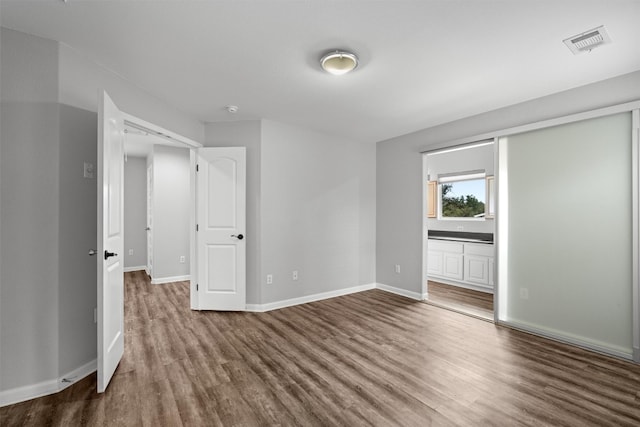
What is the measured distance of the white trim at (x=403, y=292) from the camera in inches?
173

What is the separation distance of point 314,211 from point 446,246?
2655 mm

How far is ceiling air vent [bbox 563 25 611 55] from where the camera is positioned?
201 centimetres

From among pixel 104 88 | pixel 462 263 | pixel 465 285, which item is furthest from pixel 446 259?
pixel 104 88

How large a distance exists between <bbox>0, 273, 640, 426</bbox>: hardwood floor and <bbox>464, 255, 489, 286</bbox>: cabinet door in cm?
143

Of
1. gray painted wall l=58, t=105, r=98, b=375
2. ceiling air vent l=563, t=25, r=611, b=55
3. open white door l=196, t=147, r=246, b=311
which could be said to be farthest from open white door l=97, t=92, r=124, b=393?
ceiling air vent l=563, t=25, r=611, b=55

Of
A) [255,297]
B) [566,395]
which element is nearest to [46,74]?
[255,297]

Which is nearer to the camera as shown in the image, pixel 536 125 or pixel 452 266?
pixel 536 125

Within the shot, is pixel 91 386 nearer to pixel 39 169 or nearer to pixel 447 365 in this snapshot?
pixel 39 169

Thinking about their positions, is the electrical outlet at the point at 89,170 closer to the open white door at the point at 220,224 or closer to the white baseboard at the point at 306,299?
the open white door at the point at 220,224

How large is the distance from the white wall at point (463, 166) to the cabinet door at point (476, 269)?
734mm

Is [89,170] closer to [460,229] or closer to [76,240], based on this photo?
[76,240]

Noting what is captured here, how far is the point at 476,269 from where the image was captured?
15.9 ft

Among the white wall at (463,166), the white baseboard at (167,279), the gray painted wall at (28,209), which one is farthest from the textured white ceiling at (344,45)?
the white baseboard at (167,279)

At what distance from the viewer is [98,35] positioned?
2062 mm
